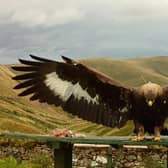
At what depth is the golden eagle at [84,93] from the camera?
1078cm

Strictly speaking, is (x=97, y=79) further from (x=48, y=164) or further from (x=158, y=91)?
(x=48, y=164)

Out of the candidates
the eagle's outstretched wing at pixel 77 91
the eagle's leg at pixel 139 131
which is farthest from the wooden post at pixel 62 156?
the eagle's leg at pixel 139 131

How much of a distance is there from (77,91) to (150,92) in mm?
→ 2063

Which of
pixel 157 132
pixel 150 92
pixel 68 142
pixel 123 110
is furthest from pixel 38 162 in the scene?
pixel 150 92

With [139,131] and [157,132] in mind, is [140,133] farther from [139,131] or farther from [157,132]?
[157,132]

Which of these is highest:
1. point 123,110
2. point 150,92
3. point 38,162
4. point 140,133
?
point 150,92

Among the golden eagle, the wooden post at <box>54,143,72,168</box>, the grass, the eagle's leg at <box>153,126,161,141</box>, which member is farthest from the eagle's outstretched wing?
the grass

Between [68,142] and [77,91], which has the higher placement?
[77,91]

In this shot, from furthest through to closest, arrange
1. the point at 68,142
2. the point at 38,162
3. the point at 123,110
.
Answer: the point at 38,162, the point at 68,142, the point at 123,110

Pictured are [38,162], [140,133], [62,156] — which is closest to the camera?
[140,133]

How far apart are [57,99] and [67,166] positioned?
2364mm

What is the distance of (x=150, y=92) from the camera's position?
32.7 ft

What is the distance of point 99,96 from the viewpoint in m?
11.5

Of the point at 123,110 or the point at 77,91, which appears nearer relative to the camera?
A: the point at 123,110
